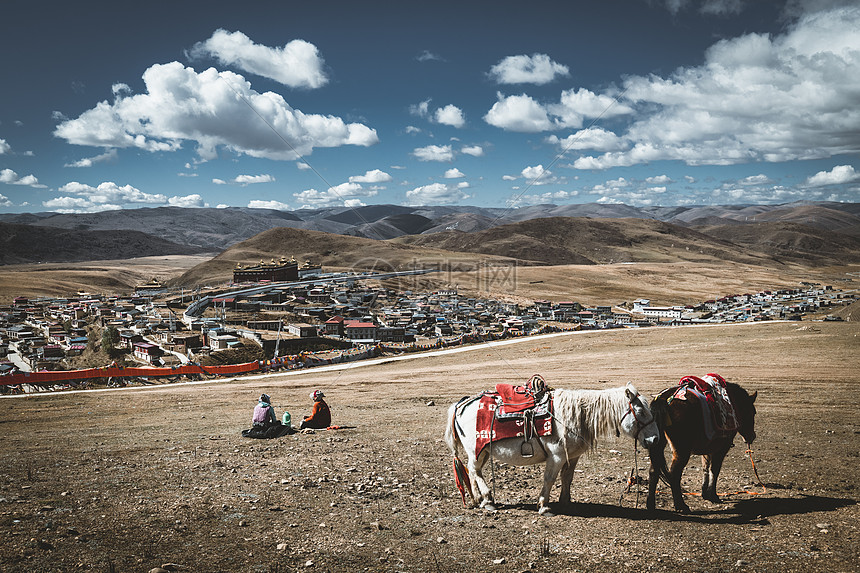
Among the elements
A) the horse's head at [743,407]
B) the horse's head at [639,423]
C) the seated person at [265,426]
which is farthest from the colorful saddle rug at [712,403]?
the seated person at [265,426]

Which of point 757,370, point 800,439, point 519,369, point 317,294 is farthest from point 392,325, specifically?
point 800,439

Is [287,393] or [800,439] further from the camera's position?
[287,393]

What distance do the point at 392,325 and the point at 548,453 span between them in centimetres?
6337

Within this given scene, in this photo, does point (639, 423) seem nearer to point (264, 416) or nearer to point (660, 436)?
point (660, 436)

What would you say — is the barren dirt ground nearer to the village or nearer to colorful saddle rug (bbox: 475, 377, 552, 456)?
colorful saddle rug (bbox: 475, 377, 552, 456)

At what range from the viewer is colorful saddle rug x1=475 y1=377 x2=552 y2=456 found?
8.44 meters

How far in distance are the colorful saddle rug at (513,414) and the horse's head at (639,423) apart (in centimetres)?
124

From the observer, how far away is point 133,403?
81.3ft

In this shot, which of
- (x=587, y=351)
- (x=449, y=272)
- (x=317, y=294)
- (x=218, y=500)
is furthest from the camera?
(x=449, y=272)

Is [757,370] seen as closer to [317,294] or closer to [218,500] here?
[218,500]

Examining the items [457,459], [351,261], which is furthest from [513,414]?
[351,261]

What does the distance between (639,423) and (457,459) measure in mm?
3181

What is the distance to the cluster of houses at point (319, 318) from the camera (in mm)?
56875

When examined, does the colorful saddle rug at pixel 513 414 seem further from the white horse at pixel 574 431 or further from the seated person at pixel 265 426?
the seated person at pixel 265 426
